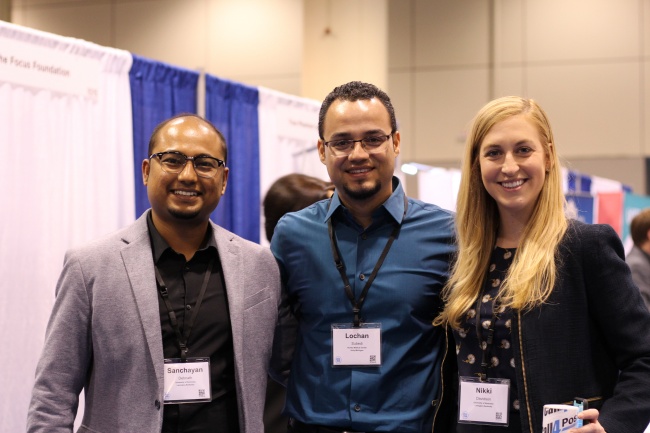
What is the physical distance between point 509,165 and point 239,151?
261 cm

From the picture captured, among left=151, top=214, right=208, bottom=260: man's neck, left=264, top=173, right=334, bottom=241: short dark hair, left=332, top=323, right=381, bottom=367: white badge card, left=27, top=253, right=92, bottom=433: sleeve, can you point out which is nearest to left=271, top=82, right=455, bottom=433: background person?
left=332, top=323, right=381, bottom=367: white badge card

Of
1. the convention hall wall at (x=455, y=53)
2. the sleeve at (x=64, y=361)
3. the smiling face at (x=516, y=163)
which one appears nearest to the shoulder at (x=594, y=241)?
the smiling face at (x=516, y=163)

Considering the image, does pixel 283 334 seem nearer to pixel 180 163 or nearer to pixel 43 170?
pixel 180 163

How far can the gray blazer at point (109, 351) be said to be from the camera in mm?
2215

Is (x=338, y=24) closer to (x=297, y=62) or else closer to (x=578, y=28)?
(x=297, y=62)

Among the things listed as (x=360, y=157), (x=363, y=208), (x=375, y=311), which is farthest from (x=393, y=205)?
(x=375, y=311)

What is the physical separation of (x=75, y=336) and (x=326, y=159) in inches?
37.4

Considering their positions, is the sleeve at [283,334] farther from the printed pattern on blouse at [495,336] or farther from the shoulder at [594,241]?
the shoulder at [594,241]

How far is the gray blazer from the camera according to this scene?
7.27 ft

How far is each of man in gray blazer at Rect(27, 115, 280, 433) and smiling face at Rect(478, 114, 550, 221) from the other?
2.62 feet

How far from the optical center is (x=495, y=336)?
218 cm

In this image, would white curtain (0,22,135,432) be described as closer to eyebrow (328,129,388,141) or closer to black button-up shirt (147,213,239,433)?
black button-up shirt (147,213,239,433)

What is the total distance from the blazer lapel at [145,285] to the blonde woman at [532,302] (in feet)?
2.76

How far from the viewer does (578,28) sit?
32.3ft
